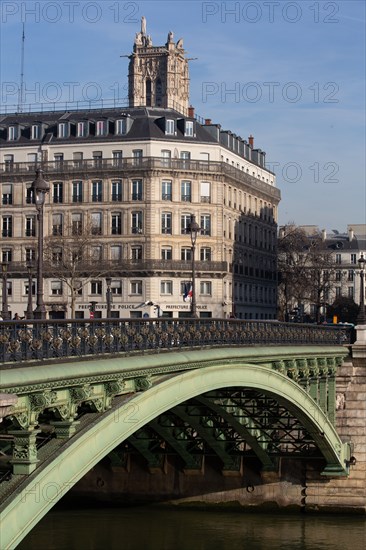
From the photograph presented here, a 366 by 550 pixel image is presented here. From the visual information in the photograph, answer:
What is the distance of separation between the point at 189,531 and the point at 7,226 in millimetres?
53826

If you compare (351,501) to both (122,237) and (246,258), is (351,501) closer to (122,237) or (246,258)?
(122,237)

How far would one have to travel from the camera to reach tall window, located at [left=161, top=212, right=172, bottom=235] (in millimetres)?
92312

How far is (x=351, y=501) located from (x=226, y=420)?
776cm

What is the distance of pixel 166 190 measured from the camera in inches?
3639

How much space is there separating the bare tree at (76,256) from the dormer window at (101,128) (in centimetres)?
710

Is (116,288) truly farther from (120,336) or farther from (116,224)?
(120,336)

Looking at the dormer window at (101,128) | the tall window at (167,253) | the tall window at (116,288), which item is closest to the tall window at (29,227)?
the tall window at (116,288)

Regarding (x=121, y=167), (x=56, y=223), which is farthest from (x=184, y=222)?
(x=56, y=223)

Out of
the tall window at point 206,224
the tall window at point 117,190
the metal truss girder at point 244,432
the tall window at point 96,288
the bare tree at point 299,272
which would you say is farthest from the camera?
the bare tree at point 299,272

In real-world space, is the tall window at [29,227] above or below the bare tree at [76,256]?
above

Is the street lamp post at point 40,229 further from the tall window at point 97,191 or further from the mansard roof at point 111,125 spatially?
the mansard roof at point 111,125

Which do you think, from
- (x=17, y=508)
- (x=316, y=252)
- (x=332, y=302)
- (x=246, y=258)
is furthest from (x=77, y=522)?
(x=332, y=302)

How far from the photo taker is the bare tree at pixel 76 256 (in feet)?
285

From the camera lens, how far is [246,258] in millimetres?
104625
